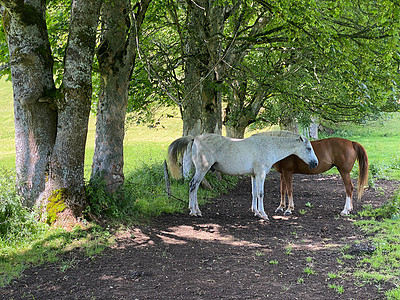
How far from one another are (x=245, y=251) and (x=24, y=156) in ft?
14.9

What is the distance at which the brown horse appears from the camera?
10.8 m

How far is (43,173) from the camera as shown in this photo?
7715 millimetres

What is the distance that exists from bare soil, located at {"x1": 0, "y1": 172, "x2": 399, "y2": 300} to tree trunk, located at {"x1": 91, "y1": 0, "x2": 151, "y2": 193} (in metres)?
1.59

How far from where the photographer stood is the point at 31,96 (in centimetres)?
757

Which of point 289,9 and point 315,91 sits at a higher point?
point 289,9

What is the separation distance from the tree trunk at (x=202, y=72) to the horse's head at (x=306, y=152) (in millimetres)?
3366

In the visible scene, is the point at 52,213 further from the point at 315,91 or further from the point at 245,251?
the point at 315,91

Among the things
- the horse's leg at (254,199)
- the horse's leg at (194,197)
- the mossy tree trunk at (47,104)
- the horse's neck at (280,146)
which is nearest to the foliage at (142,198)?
the horse's leg at (194,197)

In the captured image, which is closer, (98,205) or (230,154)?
(98,205)

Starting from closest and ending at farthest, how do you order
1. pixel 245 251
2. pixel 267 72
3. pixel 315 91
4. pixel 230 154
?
pixel 245 251 < pixel 230 154 < pixel 267 72 < pixel 315 91

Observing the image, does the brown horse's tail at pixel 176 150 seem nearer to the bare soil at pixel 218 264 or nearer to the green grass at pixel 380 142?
the bare soil at pixel 218 264

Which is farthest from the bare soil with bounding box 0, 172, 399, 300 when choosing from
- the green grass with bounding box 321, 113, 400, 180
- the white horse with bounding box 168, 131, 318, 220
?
the green grass with bounding box 321, 113, 400, 180

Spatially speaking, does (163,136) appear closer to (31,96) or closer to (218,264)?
(31,96)

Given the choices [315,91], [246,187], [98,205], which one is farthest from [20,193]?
[315,91]
